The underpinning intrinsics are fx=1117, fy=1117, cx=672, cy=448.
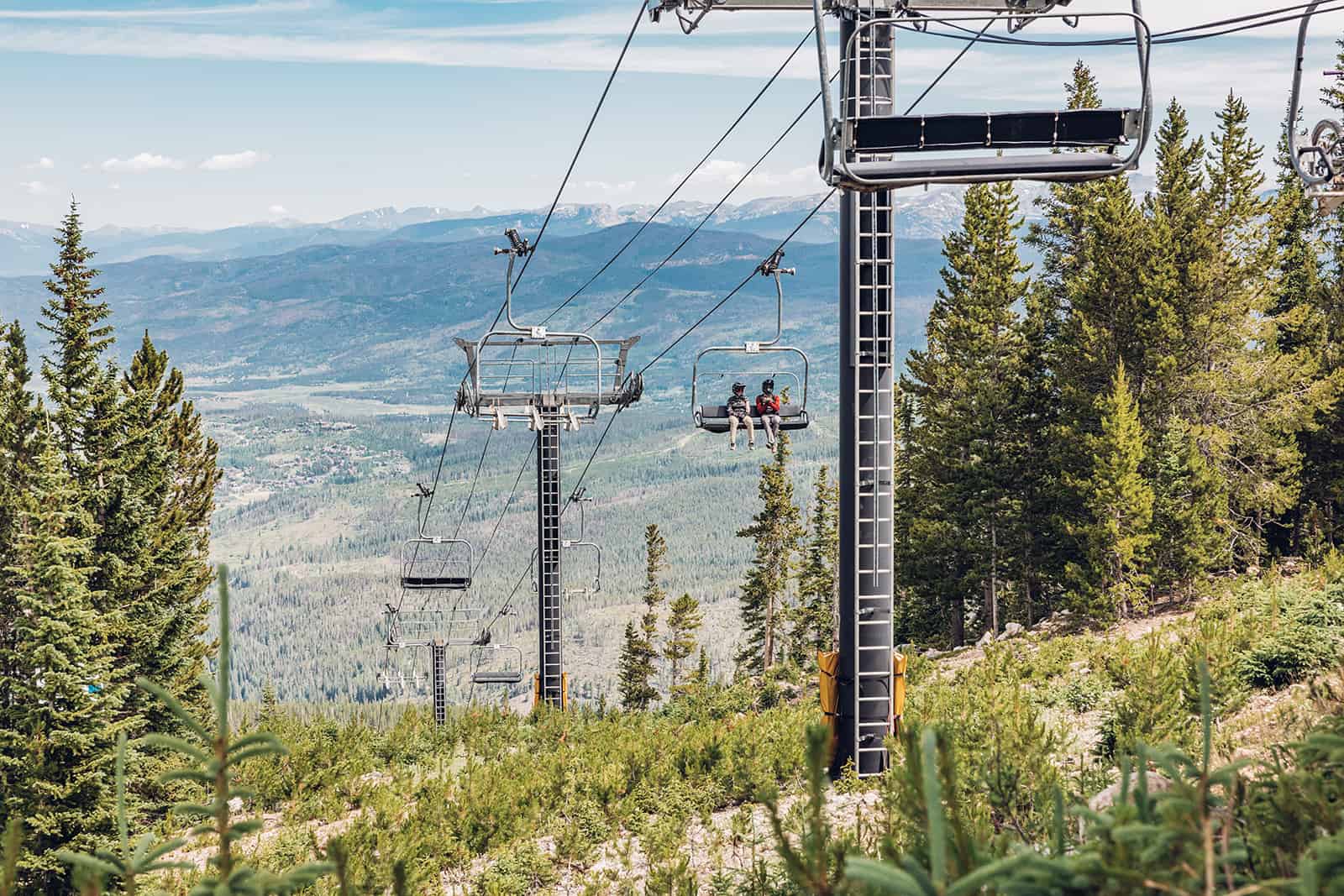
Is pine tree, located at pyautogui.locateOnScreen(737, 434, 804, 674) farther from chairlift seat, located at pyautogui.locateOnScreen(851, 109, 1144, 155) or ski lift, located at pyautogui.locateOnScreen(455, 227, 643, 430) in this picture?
chairlift seat, located at pyautogui.locateOnScreen(851, 109, 1144, 155)

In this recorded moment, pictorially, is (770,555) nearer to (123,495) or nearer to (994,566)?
(994,566)

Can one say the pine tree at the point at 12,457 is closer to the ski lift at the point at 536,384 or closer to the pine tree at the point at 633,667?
the ski lift at the point at 536,384

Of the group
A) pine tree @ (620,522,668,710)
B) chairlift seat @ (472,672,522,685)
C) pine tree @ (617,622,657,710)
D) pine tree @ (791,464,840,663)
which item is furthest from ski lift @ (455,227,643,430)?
pine tree @ (617,622,657,710)

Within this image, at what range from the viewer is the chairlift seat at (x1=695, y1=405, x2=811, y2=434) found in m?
19.2

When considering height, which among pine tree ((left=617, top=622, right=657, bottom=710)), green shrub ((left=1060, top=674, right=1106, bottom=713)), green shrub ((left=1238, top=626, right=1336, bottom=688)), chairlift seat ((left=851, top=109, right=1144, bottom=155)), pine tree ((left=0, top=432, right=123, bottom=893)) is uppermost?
chairlift seat ((left=851, top=109, right=1144, bottom=155))

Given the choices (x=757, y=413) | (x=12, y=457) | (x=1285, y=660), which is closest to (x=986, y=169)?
(x=1285, y=660)

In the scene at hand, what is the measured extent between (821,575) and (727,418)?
148ft

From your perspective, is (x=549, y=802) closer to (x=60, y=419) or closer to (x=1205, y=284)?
(x=60, y=419)

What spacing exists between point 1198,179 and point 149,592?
35327 millimetres

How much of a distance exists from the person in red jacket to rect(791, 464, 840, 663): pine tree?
134 feet

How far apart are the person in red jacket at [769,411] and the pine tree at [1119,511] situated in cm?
1743

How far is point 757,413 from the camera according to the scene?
63.5 feet

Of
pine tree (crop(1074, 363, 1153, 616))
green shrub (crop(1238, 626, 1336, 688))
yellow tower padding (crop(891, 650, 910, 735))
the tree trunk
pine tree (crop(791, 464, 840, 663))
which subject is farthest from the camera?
pine tree (crop(791, 464, 840, 663))

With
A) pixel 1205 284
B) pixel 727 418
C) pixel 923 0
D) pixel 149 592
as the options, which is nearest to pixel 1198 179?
pixel 1205 284
